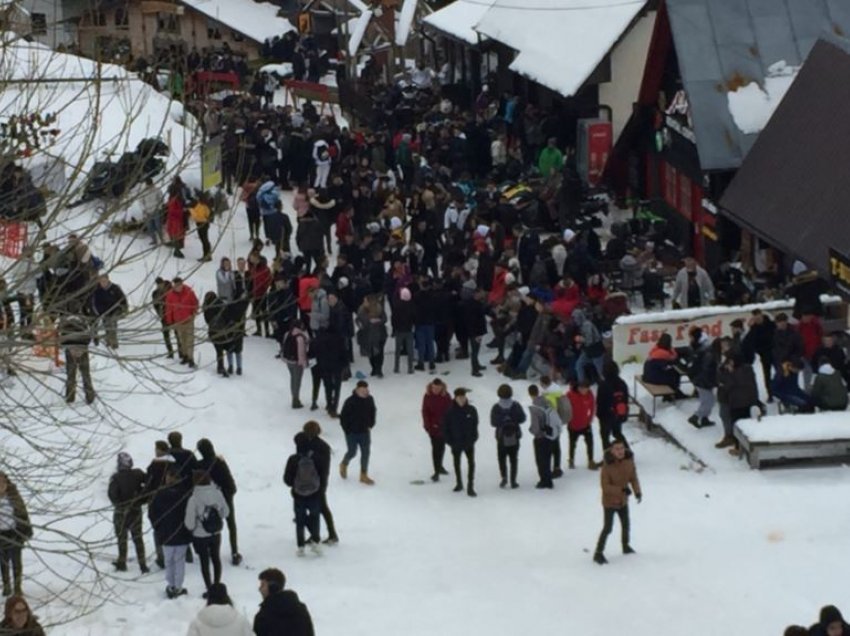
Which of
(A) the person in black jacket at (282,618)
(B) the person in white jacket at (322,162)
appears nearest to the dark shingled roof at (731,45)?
(B) the person in white jacket at (322,162)

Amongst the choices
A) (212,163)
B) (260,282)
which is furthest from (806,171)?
(212,163)

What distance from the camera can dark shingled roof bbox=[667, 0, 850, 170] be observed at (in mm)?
29094

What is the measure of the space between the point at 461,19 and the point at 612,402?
23608mm

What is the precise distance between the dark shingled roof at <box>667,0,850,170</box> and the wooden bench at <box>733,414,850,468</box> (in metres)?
7.23

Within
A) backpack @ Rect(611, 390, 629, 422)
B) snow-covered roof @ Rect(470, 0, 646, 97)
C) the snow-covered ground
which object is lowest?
the snow-covered ground

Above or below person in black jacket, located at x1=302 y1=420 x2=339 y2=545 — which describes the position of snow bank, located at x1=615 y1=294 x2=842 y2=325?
above

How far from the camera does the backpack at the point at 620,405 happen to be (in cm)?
2297

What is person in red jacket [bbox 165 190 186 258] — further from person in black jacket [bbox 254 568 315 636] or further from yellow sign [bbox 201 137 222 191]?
person in black jacket [bbox 254 568 315 636]

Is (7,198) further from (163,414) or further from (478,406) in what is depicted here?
(478,406)

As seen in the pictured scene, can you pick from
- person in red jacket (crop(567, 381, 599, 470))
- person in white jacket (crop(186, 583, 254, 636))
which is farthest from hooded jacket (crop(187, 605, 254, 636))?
person in red jacket (crop(567, 381, 599, 470))

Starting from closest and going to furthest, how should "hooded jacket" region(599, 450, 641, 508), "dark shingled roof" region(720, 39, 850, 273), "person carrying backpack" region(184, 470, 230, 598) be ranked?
"person carrying backpack" region(184, 470, 230, 598) → "hooded jacket" region(599, 450, 641, 508) → "dark shingled roof" region(720, 39, 850, 273)

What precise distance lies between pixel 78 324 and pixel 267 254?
1822 cm

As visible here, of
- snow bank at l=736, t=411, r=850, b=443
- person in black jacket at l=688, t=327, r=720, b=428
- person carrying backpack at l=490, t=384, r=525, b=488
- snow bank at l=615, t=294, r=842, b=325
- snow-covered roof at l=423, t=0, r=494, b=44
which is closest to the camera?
snow bank at l=736, t=411, r=850, b=443

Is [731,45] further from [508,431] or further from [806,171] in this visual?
[508,431]
